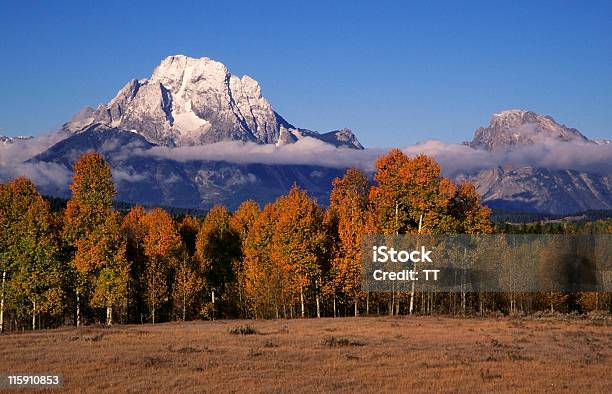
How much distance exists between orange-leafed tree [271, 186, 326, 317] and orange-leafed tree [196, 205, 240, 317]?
1544 centimetres

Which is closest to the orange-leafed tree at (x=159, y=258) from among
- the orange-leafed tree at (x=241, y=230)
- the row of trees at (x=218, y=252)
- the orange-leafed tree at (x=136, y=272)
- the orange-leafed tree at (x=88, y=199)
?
the row of trees at (x=218, y=252)

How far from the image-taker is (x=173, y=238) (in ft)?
288

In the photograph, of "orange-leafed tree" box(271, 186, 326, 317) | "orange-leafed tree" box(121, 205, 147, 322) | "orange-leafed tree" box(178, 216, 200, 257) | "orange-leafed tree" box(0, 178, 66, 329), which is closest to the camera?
"orange-leafed tree" box(0, 178, 66, 329)

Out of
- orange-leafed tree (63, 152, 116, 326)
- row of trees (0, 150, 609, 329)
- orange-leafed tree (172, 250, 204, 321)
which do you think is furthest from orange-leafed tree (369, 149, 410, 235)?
orange-leafed tree (63, 152, 116, 326)

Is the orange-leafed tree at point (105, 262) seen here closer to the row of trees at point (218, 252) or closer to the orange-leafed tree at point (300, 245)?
the row of trees at point (218, 252)

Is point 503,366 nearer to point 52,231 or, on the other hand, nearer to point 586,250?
point 52,231

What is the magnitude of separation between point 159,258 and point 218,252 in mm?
10259

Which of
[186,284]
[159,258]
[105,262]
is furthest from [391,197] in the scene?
[105,262]

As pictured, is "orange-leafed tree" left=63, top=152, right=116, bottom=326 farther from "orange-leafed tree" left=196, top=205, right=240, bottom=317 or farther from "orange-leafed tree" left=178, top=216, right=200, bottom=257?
"orange-leafed tree" left=178, top=216, right=200, bottom=257

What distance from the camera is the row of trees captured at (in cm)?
7012

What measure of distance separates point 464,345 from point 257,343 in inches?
583

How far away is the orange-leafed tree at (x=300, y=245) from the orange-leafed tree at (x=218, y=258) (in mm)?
15440

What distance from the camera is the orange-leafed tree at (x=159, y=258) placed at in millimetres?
82688

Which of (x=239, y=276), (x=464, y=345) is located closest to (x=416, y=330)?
(x=464, y=345)
